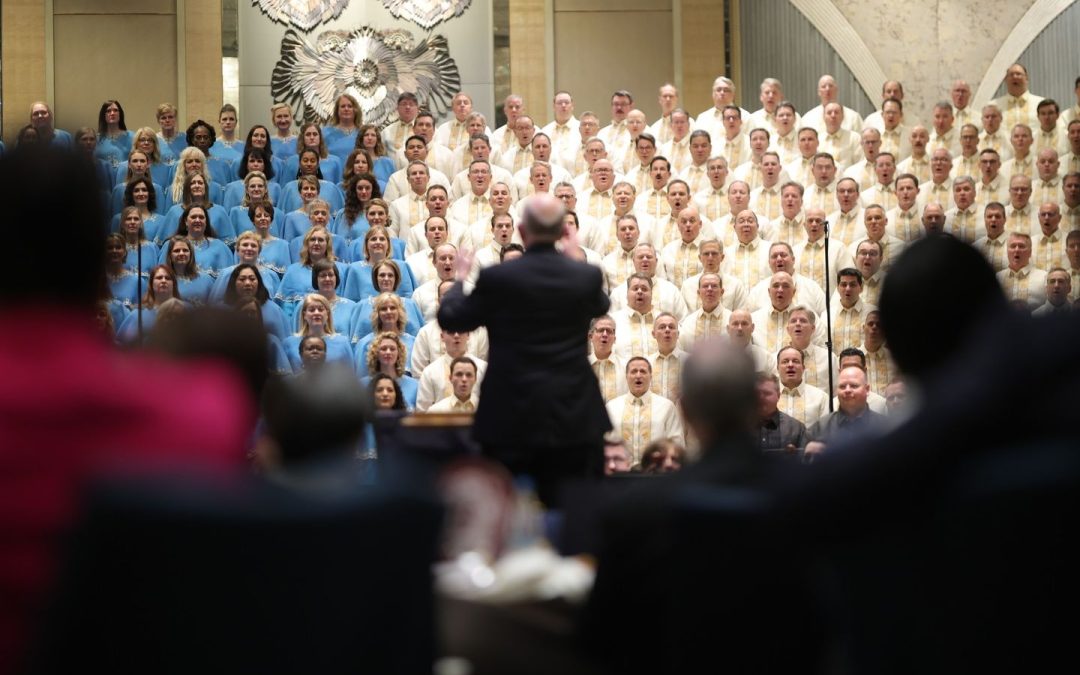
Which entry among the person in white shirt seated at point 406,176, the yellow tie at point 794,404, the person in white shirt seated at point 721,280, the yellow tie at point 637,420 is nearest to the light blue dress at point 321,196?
the person in white shirt seated at point 406,176

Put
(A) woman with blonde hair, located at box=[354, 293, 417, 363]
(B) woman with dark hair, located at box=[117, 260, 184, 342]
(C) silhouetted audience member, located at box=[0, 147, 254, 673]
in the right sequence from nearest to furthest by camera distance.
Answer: (C) silhouetted audience member, located at box=[0, 147, 254, 673]
(A) woman with blonde hair, located at box=[354, 293, 417, 363]
(B) woman with dark hair, located at box=[117, 260, 184, 342]

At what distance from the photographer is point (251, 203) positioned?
34.8ft

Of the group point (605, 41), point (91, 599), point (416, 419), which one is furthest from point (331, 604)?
point (605, 41)

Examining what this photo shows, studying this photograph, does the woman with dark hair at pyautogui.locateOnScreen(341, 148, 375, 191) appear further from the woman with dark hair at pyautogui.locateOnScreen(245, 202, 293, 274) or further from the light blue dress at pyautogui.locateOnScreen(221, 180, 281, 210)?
the woman with dark hair at pyautogui.locateOnScreen(245, 202, 293, 274)

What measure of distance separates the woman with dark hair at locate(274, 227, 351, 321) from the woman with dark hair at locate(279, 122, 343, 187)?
1.32 metres

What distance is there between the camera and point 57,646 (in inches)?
67.8

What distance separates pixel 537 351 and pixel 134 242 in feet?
21.0

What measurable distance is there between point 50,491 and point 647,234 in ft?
29.4

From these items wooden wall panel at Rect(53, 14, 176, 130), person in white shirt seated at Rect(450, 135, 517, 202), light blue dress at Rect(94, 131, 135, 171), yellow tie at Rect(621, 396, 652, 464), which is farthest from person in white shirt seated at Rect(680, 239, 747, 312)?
wooden wall panel at Rect(53, 14, 176, 130)

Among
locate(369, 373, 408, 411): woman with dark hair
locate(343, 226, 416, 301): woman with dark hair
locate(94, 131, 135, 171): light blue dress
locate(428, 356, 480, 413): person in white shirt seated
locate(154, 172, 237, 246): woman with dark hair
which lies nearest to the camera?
locate(369, 373, 408, 411): woman with dark hair

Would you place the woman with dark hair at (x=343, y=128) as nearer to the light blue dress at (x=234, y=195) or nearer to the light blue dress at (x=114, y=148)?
the light blue dress at (x=234, y=195)

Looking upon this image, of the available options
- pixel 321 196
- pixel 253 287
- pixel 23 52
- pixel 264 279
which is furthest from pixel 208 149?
pixel 23 52

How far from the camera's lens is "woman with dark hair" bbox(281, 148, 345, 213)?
1092 cm

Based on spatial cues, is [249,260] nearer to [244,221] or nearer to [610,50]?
[244,221]
